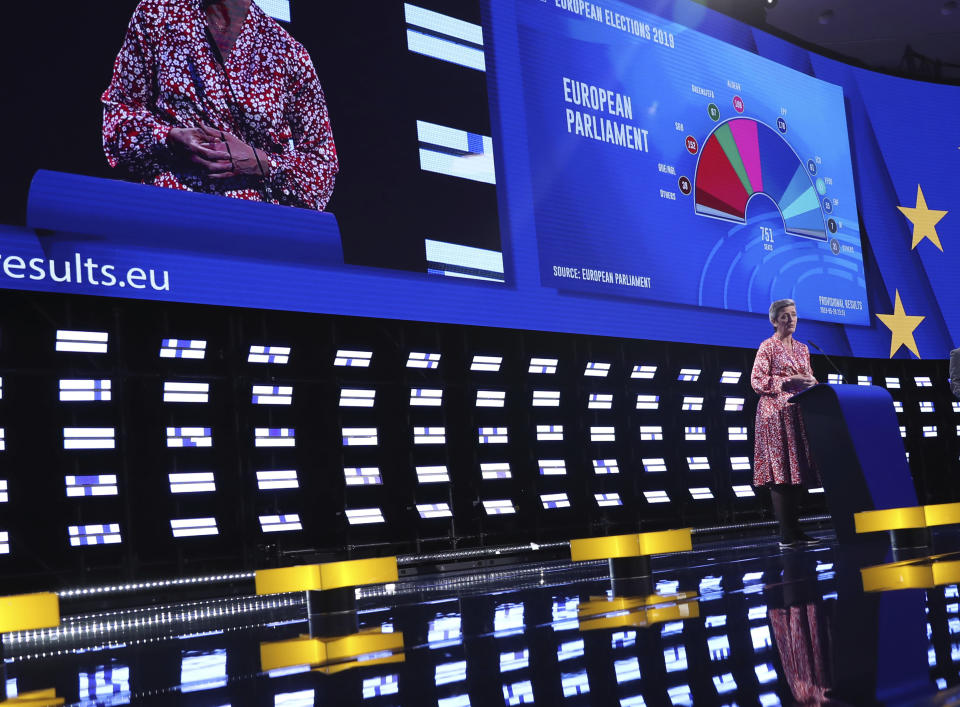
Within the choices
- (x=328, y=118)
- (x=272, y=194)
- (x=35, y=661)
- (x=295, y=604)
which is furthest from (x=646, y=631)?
(x=328, y=118)

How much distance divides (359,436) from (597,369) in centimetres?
219

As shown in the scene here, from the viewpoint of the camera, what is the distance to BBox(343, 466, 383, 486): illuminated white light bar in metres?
6.07

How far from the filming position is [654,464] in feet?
25.8

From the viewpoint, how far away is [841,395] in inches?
166

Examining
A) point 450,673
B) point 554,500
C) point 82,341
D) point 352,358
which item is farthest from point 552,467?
point 450,673

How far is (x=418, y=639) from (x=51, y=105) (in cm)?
364

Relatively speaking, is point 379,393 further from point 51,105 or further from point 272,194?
point 51,105

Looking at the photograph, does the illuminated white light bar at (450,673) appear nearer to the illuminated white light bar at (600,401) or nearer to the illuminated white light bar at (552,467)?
the illuminated white light bar at (552,467)

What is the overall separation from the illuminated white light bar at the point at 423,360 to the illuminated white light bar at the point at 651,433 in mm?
2005

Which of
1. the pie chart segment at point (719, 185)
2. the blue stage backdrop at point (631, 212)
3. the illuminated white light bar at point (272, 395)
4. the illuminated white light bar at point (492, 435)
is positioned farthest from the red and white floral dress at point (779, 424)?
the pie chart segment at point (719, 185)

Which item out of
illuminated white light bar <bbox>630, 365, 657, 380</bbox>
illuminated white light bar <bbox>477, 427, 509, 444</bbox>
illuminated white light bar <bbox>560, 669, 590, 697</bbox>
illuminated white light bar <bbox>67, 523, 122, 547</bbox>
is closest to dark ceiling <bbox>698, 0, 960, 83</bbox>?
illuminated white light bar <bbox>630, 365, 657, 380</bbox>

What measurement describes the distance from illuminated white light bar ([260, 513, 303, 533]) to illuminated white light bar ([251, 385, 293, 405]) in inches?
25.4

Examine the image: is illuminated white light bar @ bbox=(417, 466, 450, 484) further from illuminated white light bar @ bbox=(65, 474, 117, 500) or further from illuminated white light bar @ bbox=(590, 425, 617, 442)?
illuminated white light bar @ bbox=(65, 474, 117, 500)

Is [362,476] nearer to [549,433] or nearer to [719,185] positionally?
[549,433]
